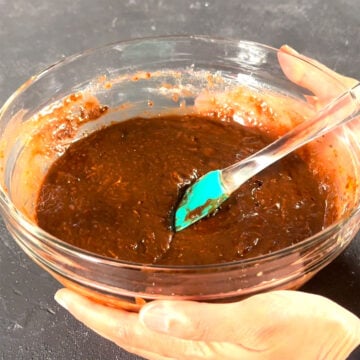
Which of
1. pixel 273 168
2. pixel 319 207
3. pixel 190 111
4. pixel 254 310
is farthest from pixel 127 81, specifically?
pixel 254 310

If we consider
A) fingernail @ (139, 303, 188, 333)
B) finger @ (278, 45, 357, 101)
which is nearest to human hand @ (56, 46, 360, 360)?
fingernail @ (139, 303, 188, 333)

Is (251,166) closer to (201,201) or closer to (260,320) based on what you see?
(201,201)

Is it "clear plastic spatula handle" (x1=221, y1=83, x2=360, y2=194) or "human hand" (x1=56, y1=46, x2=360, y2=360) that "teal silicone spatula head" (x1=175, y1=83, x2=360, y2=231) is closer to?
"clear plastic spatula handle" (x1=221, y1=83, x2=360, y2=194)

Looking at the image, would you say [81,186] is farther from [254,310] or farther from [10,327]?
[254,310]

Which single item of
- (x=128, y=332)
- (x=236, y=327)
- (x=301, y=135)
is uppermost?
(x=301, y=135)

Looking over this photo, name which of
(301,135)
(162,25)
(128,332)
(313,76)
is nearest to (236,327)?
(128,332)

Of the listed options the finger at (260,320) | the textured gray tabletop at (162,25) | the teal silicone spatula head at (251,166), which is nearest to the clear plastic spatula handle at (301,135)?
the teal silicone spatula head at (251,166)
